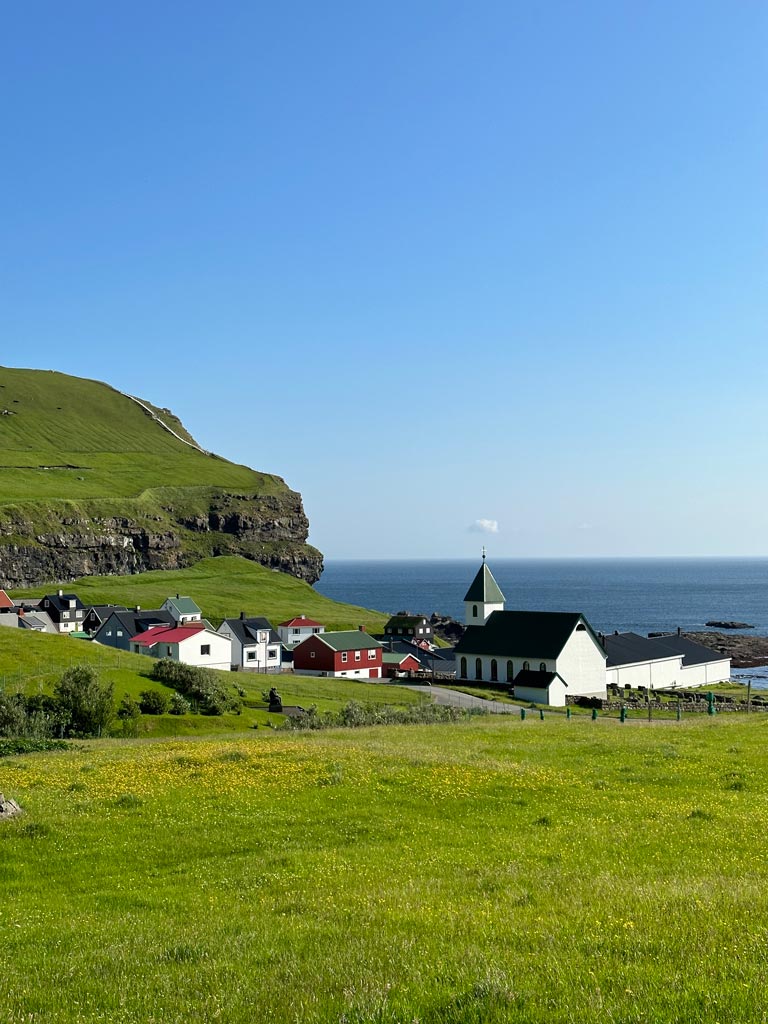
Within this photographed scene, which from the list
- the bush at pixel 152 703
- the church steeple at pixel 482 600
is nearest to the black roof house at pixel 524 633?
the church steeple at pixel 482 600

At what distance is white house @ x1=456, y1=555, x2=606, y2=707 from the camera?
3755 inches

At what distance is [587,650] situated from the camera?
9925cm

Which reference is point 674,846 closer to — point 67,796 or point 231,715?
point 67,796

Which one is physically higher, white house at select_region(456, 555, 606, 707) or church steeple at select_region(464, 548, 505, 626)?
church steeple at select_region(464, 548, 505, 626)

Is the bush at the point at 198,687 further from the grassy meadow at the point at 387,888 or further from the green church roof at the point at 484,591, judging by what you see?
the green church roof at the point at 484,591

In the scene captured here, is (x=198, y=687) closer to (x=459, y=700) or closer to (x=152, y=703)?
(x=152, y=703)

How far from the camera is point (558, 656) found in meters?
95.6

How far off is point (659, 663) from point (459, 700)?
111ft

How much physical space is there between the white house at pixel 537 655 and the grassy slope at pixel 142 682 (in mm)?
12395

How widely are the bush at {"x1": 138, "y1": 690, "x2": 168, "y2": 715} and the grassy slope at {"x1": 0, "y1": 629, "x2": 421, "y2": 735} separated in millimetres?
1558

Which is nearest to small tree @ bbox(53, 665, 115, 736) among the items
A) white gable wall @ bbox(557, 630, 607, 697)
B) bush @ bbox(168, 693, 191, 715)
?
bush @ bbox(168, 693, 191, 715)

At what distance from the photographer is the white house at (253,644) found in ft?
413

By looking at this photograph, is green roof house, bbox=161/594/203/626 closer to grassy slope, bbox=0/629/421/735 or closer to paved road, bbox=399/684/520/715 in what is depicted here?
grassy slope, bbox=0/629/421/735

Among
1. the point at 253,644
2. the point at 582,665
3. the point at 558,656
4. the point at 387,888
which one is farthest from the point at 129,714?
the point at 253,644
